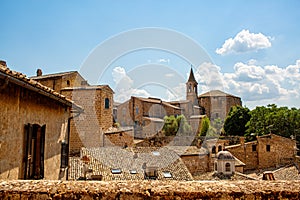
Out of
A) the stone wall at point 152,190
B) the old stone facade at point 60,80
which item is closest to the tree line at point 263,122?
the old stone facade at point 60,80

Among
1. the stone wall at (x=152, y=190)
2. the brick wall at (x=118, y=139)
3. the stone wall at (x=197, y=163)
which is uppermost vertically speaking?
the stone wall at (x=152, y=190)

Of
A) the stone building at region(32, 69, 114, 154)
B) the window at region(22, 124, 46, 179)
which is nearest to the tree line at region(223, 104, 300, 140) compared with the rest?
the stone building at region(32, 69, 114, 154)

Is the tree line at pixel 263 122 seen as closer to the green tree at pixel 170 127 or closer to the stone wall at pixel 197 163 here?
the green tree at pixel 170 127

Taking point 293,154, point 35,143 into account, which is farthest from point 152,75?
point 293,154

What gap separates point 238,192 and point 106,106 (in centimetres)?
2383

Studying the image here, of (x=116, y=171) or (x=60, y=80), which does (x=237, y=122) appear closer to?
(x=60, y=80)

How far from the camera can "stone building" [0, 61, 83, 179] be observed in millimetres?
5473

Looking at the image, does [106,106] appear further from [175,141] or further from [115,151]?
[175,141]

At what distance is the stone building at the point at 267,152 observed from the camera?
33.2m

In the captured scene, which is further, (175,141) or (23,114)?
(175,141)

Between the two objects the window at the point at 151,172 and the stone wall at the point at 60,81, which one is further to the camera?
the stone wall at the point at 60,81

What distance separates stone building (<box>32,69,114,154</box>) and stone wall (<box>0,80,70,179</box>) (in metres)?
15.2

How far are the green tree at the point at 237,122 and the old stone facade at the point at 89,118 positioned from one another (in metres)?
35.0

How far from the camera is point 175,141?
4325 centimetres
